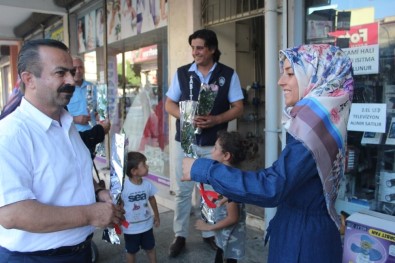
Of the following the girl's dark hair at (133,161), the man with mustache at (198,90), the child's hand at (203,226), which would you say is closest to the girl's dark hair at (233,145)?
the child's hand at (203,226)

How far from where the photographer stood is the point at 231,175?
1.37 m

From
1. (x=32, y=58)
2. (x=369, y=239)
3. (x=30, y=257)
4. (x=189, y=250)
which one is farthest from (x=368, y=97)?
(x=30, y=257)

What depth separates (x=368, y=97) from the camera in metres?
2.88

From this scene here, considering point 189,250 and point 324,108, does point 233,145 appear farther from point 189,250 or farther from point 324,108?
point 189,250

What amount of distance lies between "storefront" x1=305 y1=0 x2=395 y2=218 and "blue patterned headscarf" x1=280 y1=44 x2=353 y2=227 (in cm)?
152

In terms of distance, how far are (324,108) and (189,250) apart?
8.41 feet

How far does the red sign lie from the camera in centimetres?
280

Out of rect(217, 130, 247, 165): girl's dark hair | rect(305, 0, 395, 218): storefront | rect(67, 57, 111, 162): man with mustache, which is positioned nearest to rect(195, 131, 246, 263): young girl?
rect(217, 130, 247, 165): girl's dark hair

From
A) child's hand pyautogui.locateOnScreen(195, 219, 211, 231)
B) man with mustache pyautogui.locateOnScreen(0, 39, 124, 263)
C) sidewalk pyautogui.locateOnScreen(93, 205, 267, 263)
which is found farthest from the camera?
sidewalk pyautogui.locateOnScreen(93, 205, 267, 263)

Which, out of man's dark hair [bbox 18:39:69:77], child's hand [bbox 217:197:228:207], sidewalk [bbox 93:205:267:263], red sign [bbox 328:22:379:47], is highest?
red sign [bbox 328:22:379:47]

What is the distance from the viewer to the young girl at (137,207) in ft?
9.18

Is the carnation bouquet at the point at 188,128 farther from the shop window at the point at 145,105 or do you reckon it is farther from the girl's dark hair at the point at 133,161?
the shop window at the point at 145,105

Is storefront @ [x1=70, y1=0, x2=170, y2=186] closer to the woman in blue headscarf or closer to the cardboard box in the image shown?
the cardboard box

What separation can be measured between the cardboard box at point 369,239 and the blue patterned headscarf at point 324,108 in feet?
3.56
